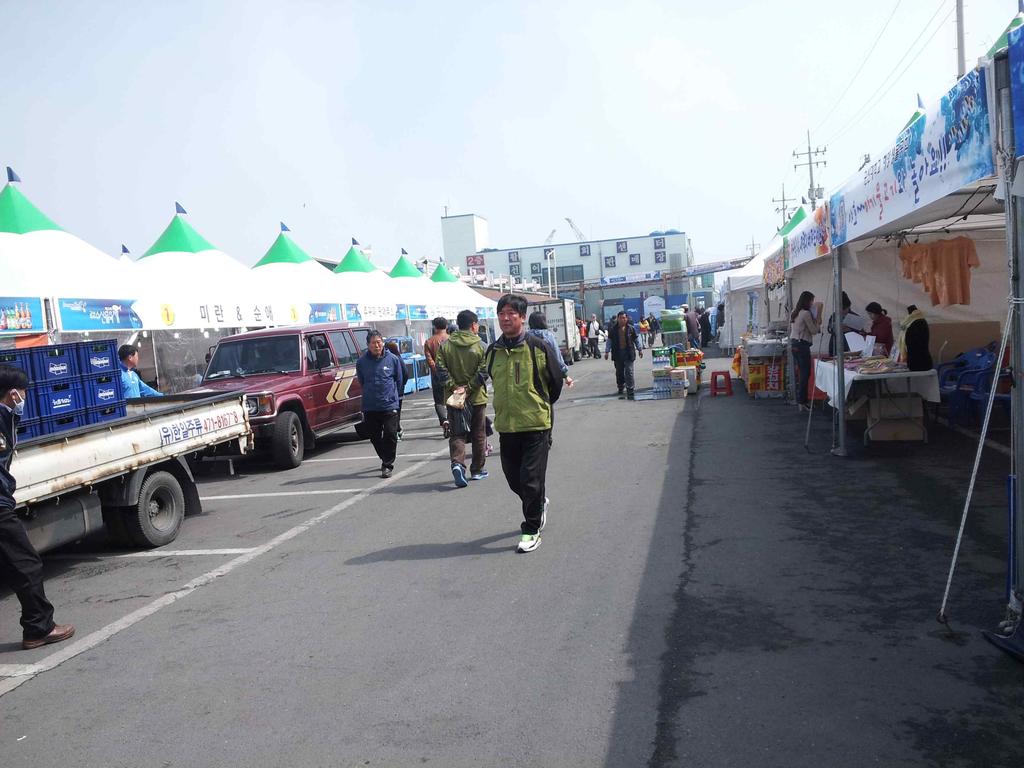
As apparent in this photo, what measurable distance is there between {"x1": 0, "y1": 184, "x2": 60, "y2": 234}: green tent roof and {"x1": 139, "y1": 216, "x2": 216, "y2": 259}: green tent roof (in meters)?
3.25

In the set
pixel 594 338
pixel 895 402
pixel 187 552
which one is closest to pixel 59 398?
pixel 187 552

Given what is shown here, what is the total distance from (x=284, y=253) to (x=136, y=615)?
16306 mm

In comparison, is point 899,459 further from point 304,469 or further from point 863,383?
point 304,469

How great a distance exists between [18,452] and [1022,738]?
6.24 meters

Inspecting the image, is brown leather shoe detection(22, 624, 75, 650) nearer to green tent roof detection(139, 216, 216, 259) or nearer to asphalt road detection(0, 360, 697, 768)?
asphalt road detection(0, 360, 697, 768)

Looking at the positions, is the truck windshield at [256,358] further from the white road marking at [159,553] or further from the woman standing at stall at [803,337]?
the woman standing at stall at [803,337]

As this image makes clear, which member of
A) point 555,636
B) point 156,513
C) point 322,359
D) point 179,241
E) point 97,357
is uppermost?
point 179,241

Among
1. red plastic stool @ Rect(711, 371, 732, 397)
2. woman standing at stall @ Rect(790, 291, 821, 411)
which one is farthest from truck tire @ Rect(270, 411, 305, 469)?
red plastic stool @ Rect(711, 371, 732, 397)

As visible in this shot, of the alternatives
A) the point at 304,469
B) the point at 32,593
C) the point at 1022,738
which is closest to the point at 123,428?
the point at 32,593

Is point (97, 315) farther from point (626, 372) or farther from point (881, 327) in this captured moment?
point (881, 327)

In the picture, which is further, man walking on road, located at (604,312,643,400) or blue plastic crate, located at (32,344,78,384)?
man walking on road, located at (604,312,643,400)

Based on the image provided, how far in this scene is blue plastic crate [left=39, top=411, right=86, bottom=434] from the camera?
22.7ft

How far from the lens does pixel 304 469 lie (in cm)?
1162

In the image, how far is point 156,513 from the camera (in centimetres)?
779
